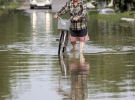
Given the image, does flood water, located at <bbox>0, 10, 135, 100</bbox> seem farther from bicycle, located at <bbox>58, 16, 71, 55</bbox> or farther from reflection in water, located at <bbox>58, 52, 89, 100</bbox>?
bicycle, located at <bbox>58, 16, 71, 55</bbox>

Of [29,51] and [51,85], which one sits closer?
[51,85]

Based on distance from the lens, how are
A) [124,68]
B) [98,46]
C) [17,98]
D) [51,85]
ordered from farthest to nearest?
[98,46]
[124,68]
[51,85]
[17,98]

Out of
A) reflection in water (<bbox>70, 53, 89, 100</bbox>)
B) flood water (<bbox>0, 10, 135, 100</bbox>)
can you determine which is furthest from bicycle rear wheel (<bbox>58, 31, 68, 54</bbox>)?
reflection in water (<bbox>70, 53, 89, 100</bbox>)

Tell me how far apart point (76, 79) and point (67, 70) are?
152 centimetres

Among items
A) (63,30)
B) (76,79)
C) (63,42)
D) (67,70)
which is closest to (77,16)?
(63,30)

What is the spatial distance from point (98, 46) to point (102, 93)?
28.2 ft

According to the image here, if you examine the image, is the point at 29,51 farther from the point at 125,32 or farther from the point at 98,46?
the point at 125,32

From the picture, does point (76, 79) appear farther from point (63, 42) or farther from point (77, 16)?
point (63, 42)

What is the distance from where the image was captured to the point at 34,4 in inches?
2163

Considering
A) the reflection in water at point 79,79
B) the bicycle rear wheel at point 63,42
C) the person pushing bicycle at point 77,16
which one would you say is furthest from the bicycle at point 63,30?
the reflection in water at point 79,79

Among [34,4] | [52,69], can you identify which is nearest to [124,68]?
[52,69]

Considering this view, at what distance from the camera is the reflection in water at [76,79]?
1006 centimetres

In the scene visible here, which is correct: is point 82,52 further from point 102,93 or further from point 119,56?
point 102,93

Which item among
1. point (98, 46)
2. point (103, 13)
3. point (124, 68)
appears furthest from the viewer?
point (103, 13)
